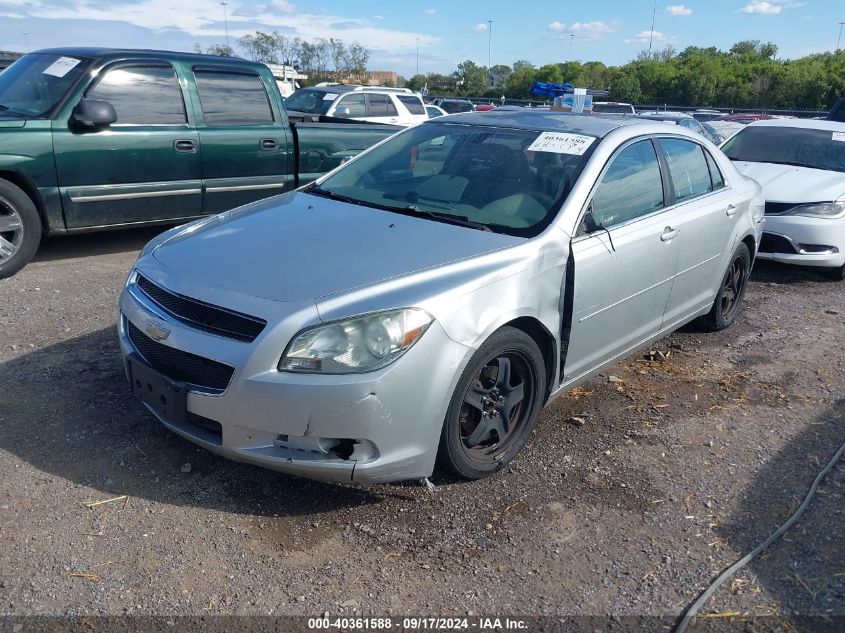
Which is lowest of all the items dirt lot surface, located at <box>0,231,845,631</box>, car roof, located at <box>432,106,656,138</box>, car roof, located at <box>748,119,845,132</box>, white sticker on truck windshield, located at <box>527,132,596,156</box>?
dirt lot surface, located at <box>0,231,845,631</box>

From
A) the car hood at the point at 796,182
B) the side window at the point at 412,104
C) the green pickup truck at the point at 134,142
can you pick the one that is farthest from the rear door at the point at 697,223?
the side window at the point at 412,104

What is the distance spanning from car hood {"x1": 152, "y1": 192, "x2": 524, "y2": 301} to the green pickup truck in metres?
2.73

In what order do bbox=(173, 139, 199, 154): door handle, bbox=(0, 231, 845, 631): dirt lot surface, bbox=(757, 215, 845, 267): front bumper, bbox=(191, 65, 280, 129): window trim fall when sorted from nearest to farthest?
bbox=(0, 231, 845, 631): dirt lot surface
bbox=(173, 139, 199, 154): door handle
bbox=(191, 65, 280, 129): window trim
bbox=(757, 215, 845, 267): front bumper

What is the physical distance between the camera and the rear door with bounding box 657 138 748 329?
451 cm

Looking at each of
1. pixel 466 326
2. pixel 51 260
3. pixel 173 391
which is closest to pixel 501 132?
pixel 466 326

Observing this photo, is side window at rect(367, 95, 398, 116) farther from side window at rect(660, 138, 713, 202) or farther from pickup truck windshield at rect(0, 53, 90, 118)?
side window at rect(660, 138, 713, 202)

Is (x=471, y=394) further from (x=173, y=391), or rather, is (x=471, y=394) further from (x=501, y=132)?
(x=501, y=132)

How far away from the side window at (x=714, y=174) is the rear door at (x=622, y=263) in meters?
0.87

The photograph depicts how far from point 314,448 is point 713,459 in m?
2.15

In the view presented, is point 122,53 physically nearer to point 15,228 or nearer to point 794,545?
point 15,228

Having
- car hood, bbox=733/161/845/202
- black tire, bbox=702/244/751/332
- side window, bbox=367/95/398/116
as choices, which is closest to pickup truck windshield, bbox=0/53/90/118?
black tire, bbox=702/244/751/332

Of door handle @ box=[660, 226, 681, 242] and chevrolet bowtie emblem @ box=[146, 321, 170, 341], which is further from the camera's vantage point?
door handle @ box=[660, 226, 681, 242]

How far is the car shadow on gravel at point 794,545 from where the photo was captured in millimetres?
2689

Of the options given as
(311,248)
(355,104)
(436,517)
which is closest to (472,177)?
(311,248)
